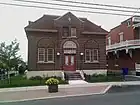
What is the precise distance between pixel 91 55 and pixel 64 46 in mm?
3679

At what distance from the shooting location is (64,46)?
89.6 feet

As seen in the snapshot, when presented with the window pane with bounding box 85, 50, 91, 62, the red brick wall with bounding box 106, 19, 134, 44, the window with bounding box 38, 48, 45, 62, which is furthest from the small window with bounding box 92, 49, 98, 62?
the red brick wall with bounding box 106, 19, 134, 44

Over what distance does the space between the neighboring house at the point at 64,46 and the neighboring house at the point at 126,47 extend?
187 inches

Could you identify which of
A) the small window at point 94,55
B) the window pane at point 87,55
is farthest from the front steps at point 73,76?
the small window at point 94,55

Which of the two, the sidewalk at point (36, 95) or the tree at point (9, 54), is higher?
the tree at point (9, 54)

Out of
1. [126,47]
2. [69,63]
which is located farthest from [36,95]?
[126,47]

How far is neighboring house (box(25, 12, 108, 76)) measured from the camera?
2636cm

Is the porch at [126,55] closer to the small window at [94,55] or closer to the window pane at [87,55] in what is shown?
the small window at [94,55]

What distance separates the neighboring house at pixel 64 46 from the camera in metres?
26.4

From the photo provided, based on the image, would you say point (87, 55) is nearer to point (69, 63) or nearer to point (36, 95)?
point (69, 63)

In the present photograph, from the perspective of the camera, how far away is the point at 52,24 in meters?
27.7

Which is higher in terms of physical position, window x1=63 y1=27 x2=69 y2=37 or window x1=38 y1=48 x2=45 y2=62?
window x1=63 y1=27 x2=69 y2=37

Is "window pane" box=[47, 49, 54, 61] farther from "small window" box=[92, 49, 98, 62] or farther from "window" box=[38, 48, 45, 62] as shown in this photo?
"small window" box=[92, 49, 98, 62]

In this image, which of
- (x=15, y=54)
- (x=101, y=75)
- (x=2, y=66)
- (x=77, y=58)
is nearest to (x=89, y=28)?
(x=77, y=58)
